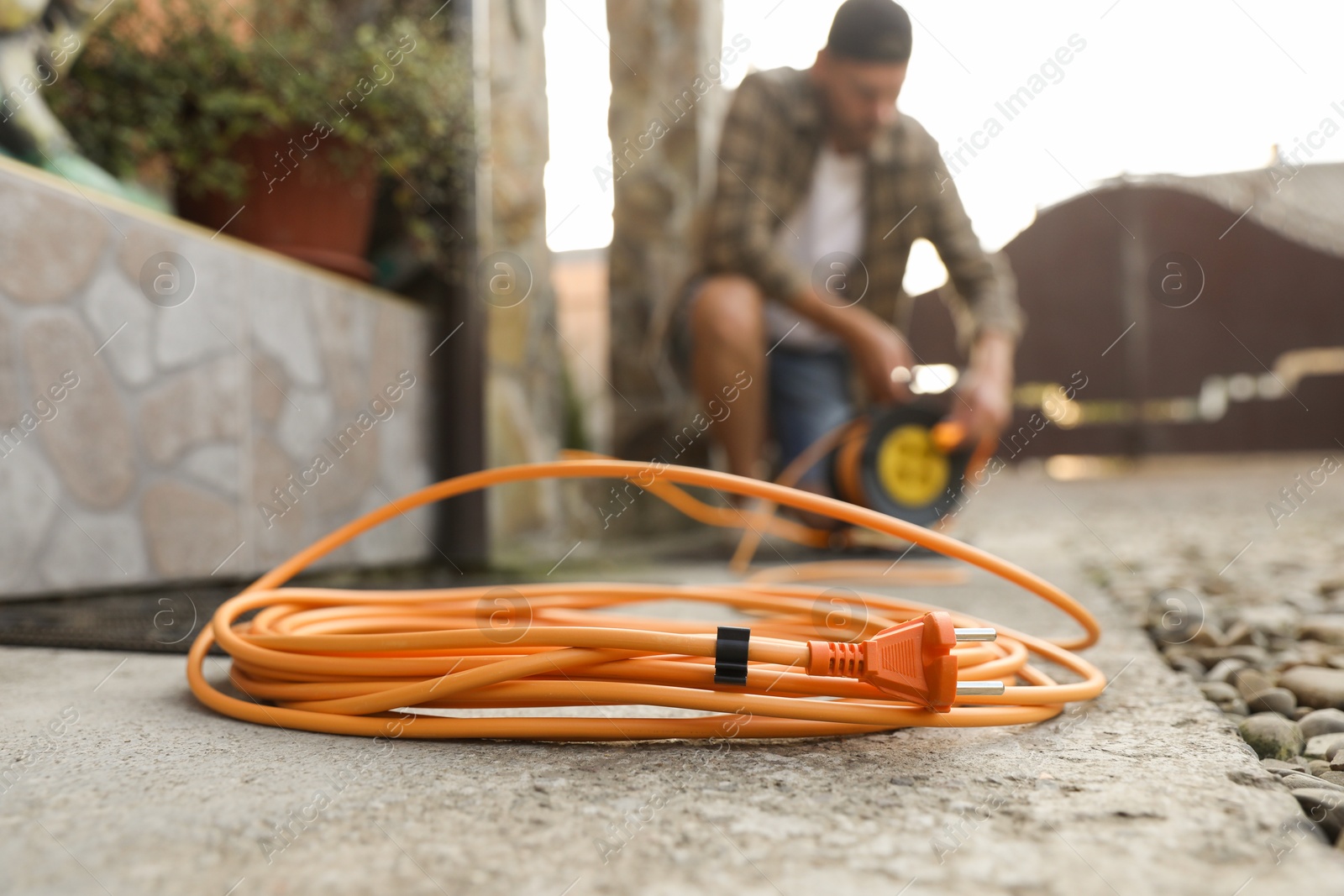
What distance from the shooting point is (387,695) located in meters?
0.65

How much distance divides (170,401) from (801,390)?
1576 millimetres

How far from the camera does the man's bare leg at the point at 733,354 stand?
2.20m

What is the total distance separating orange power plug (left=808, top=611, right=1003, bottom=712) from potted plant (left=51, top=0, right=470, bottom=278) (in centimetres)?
161

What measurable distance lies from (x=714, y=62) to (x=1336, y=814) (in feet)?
11.2

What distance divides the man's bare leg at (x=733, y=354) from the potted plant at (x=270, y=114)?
0.70 meters

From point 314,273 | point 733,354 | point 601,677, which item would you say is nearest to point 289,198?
point 314,273

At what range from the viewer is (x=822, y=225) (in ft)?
7.92

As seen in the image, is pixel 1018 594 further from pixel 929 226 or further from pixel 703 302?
pixel 929 226

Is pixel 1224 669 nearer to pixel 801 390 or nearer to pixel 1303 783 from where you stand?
pixel 1303 783

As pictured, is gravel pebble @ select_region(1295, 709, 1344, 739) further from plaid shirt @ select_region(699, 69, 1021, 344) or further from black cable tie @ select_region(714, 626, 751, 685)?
plaid shirt @ select_region(699, 69, 1021, 344)

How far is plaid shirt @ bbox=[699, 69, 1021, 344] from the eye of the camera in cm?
214

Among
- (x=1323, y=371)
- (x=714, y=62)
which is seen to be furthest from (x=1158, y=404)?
(x=714, y=62)

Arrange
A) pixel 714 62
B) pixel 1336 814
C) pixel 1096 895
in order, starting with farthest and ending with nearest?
pixel 714 62 < pixel 1336 814 < pixel 1096 895

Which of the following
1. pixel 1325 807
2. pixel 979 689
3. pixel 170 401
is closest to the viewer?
pixel 1325 807
